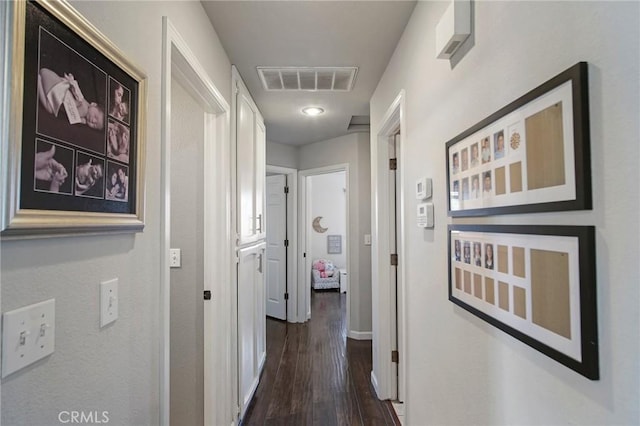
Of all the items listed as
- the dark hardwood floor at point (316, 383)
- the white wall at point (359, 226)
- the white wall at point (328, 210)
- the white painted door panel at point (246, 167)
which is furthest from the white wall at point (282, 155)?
the white wall at point (328, 210)

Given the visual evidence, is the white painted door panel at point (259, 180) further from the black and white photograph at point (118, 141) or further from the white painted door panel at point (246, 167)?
the black and white photograph at point (118, 141)

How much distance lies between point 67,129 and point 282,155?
381cm

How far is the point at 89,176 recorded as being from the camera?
0.79 m

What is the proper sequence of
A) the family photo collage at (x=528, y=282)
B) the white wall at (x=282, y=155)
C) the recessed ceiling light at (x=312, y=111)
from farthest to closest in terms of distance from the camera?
1. the white wall at (x=282, y=155)
2. the recessed ceiling light at (x=312, y=111)
3. the family photo collage at (x=528, y=282)

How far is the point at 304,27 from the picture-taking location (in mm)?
1815

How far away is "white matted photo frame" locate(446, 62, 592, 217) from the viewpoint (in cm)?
63

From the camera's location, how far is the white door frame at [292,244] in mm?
4524

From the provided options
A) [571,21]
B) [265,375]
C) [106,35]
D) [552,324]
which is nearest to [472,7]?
[571,21]

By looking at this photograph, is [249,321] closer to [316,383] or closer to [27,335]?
[316,383]

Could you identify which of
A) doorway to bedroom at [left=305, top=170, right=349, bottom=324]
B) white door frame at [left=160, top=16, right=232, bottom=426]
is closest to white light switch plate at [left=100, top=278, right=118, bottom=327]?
white door frame at [left=160, top=16, right=232, bottom=426]

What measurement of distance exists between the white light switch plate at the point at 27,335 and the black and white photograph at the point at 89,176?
256 mm

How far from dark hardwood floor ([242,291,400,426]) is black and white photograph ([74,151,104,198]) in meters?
2.09

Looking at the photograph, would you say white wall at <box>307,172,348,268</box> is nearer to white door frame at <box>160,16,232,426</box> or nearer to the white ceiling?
the white ceiling

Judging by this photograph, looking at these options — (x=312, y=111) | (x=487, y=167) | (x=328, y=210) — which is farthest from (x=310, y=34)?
(x=328, y=210)
